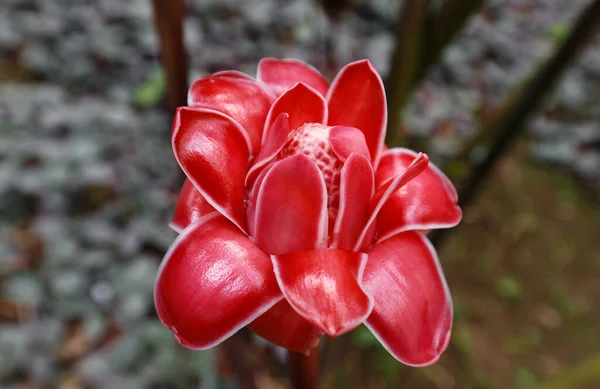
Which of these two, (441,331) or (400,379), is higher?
(441,331)

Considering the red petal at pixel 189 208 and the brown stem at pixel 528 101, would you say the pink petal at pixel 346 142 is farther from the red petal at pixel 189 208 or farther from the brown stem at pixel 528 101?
the brown stem at pixel 528 101

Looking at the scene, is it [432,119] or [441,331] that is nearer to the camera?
[441,331]

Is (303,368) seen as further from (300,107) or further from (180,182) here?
(180,182)

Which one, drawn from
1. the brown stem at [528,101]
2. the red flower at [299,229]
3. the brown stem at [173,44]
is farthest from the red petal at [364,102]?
the brown stem at [528,101]

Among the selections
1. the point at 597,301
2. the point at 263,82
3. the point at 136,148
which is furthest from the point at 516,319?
the point at 263,82

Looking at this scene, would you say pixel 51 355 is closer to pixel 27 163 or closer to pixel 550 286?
pixel 27 163

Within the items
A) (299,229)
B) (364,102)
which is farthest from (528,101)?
(299,229)
